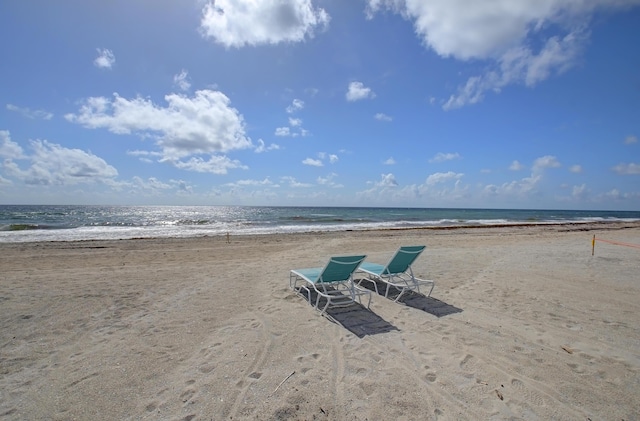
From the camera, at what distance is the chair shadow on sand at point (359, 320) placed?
4359mm

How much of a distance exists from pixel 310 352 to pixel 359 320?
125 centimetres

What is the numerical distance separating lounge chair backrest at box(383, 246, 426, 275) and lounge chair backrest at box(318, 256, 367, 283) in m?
1.06

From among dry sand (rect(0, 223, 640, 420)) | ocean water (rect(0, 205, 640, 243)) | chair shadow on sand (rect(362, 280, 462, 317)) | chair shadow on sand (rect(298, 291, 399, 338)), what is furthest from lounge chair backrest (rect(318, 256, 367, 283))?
ocean water (rect(0, 205, 640, 243))

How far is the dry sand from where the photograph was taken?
2.76 meters

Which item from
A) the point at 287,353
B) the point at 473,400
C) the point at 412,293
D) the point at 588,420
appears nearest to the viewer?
the point at 588,420

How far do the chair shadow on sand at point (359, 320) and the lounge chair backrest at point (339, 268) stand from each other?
50 centimetres

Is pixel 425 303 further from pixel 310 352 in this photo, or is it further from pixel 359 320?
pixel 310 352

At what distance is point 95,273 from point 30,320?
11.7 feet

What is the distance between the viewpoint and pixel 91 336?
13.7ft

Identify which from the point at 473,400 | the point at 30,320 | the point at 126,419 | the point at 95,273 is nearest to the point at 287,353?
the point at 126,419

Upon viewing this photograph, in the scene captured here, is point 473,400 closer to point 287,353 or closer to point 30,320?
point 287,353

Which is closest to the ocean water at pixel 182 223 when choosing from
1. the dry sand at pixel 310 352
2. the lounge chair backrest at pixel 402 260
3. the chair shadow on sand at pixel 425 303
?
the dry sand at pixel 310 352

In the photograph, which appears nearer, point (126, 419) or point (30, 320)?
point (126, 419)

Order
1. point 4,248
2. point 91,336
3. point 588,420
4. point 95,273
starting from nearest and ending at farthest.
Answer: point 588,420, point 91,336, point 95,273, point 4,248
